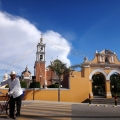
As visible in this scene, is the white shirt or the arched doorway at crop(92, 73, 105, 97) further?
the arched doorway at crop(92, 73, 105, 97)

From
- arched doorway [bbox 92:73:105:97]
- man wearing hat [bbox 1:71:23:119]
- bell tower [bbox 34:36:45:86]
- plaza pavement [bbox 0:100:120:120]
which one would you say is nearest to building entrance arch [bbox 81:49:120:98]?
plaza pavement [bbox 0:100:120:120]

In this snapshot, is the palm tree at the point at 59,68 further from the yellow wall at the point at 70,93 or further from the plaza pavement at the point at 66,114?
the plaza pavement at the point at 66,114

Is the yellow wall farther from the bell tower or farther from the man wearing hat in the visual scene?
the bell tower

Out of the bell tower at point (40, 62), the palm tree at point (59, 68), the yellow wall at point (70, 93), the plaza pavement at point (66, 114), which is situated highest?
the bell tower at point (40, 62)

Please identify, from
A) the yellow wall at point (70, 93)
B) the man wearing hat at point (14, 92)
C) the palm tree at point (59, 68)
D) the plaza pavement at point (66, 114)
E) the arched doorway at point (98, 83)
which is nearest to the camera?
the man wearing hat at point (14, 92)

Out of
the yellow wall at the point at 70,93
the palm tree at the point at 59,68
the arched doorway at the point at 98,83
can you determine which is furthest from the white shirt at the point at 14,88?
the arched doorway at the point at 98,83

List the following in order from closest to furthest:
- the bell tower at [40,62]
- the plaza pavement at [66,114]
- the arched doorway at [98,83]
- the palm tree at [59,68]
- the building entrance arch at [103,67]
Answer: the plaza pavement at [66,114], the palm tree at [59,68], the building entrance arch at [103,67], the arched doorway at [98,83], the bell tower at [40,62]

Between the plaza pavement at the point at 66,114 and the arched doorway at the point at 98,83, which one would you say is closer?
the plaza pavement at the point at 66,114

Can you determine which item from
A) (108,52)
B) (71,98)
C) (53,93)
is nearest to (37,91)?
(53,93)

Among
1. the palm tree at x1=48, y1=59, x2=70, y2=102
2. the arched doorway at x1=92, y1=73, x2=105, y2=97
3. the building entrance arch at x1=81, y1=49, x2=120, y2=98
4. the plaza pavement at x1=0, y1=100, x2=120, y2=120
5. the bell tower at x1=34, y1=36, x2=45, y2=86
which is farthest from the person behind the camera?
the bell tower at x1=34, y1=36, x2=45, y2=86

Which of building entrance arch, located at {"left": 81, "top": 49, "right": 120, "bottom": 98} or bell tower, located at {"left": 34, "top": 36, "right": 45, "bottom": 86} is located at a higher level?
bell tower, located at {"left": 34, "top": 36, "right": 45, "bottom": 86}

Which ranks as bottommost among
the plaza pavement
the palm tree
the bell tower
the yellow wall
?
the plaza pavement

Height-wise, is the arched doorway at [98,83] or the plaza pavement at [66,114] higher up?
the arched doorway at [98,83]

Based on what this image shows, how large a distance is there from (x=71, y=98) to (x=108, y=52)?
885 cm
